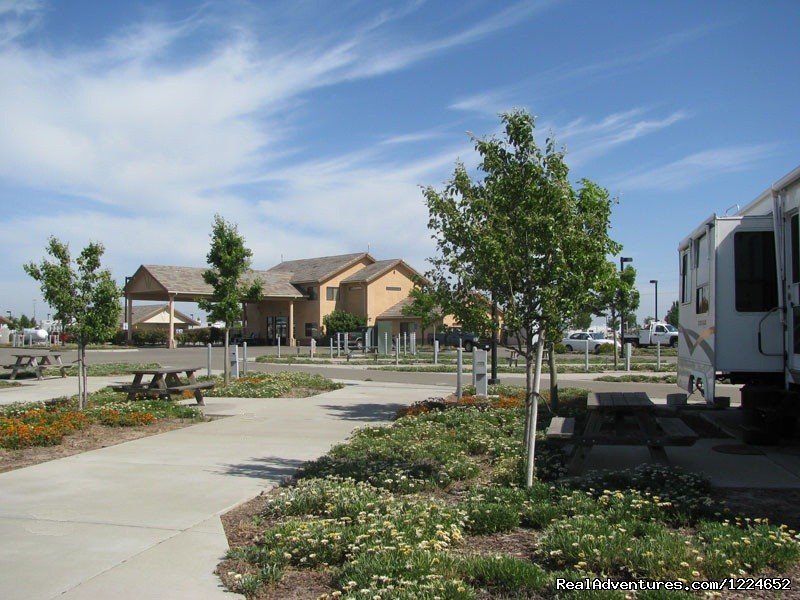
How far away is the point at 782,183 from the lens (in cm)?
810

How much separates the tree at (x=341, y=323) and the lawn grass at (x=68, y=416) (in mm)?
37748

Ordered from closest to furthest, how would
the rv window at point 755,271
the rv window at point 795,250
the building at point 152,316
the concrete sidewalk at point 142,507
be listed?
the concrete sidewalk at point 142,507, the rv window at point 795,250, the rv window at point 755,271, the building at point 152,316

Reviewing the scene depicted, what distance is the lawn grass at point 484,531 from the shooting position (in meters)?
4.58

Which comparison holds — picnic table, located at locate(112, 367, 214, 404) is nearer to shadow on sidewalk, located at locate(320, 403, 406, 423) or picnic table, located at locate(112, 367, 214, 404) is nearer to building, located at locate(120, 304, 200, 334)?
shadow on sidewalk, located at locate(320, 403, 406, 423)

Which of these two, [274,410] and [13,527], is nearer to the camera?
[13,527]

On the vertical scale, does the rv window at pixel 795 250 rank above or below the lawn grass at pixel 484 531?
above

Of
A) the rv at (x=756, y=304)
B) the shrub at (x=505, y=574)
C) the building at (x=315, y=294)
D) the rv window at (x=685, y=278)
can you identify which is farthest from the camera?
the building at (x=315, y=294)

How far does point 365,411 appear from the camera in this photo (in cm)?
1404

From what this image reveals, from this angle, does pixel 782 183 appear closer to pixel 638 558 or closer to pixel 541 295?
pixel 541 295

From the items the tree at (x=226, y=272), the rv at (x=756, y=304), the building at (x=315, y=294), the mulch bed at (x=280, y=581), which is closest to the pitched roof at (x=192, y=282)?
the building at (x=315, y=294)

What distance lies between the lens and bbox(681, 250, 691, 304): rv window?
10.6 meters

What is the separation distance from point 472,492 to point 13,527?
382cm

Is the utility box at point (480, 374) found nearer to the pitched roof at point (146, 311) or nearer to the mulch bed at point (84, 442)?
the mulch bed at point (84, 442)

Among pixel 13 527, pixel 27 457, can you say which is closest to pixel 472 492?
pixel 13 527
